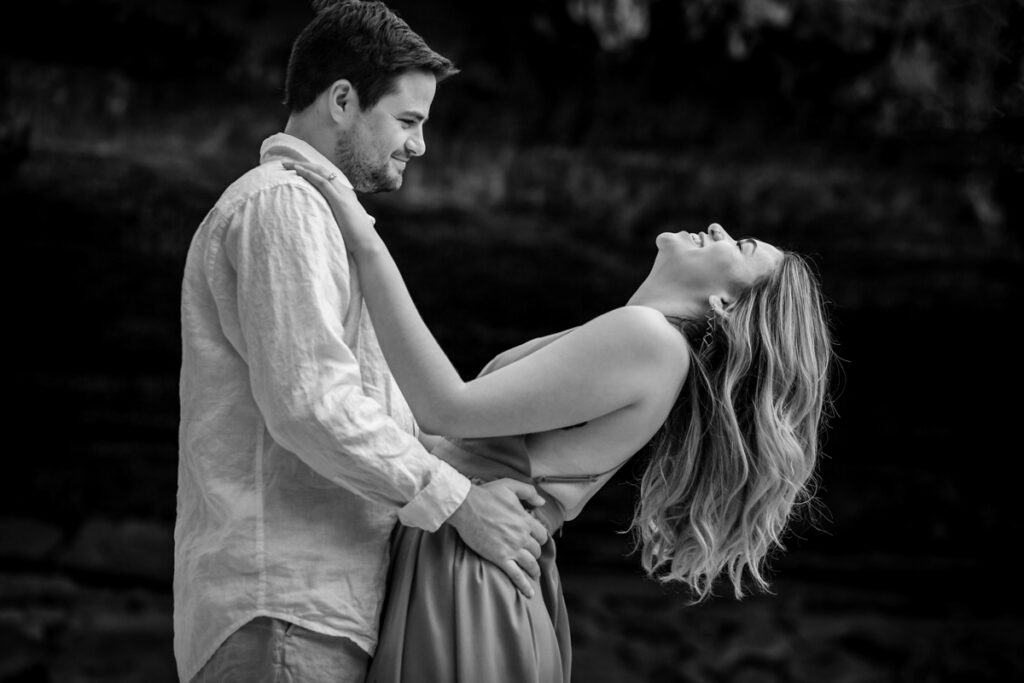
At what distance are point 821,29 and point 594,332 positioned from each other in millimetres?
4889

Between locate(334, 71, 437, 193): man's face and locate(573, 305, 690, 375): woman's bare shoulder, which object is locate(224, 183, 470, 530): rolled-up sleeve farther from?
locate(573, 305, 690, 375): woman's bare shoulder

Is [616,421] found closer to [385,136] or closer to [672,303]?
[672,303]

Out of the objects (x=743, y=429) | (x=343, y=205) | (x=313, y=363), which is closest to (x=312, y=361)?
(x=313, y=363)

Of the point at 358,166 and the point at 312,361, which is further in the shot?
→ the point at 358,166

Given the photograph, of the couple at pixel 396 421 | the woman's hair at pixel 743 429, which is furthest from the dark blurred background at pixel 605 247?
the couple at pixel 396 421

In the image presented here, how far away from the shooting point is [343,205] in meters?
1.80

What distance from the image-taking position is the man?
1695 millimetres

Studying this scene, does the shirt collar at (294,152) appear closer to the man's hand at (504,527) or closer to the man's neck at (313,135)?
the man's neck at (313,135)

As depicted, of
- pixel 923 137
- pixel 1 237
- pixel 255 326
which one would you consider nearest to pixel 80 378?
pixel 1 237

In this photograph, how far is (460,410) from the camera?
75.0 inches

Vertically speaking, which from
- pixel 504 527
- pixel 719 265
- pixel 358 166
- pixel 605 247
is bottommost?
pixel 605 247

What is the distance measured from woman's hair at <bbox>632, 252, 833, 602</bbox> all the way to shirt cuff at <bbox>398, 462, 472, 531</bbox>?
0.54m

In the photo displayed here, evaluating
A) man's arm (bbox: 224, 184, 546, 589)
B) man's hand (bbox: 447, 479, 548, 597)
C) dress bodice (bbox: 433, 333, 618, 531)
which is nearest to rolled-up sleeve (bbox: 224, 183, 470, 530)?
man's arm (bbox: 224, 184, 546, 589)

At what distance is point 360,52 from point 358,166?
173mm
